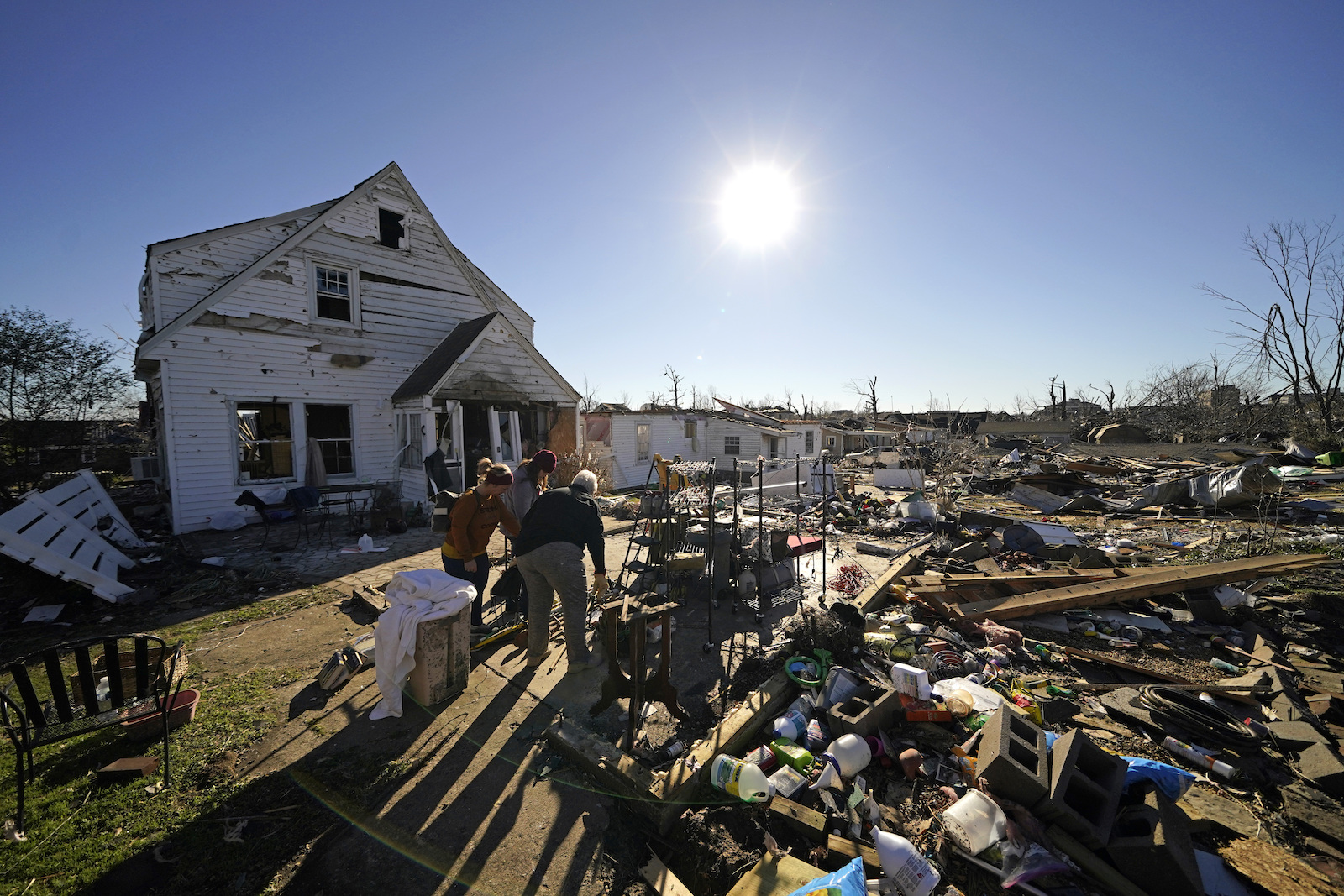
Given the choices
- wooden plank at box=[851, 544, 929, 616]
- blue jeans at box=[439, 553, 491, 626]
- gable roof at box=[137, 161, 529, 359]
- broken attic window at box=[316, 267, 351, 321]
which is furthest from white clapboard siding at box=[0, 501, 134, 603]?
wooden plank at box=[851, 544, 929, 616]

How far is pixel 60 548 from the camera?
6.39 metres

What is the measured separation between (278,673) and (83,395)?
741 inches

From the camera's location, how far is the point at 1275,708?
4.00 metres

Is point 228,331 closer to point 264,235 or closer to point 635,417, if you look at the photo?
point 264,235

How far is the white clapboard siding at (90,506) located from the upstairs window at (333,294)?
5438mm

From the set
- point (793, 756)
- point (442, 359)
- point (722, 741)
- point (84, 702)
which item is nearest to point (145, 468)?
point (442, 359)

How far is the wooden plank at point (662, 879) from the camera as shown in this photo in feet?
8.41

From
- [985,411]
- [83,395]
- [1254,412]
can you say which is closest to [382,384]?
[83,395]

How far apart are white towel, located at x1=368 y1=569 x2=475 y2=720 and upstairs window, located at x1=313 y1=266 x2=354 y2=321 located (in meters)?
10.6

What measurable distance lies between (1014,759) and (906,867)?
1.08 metres

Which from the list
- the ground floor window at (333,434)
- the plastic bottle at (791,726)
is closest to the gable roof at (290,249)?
the ground floor window at (333,434)

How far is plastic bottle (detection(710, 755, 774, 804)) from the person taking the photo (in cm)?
310

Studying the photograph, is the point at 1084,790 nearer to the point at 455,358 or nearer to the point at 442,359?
the point at 455,358

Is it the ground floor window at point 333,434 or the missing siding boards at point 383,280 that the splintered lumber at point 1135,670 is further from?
the missing siding boards at point 383,280
